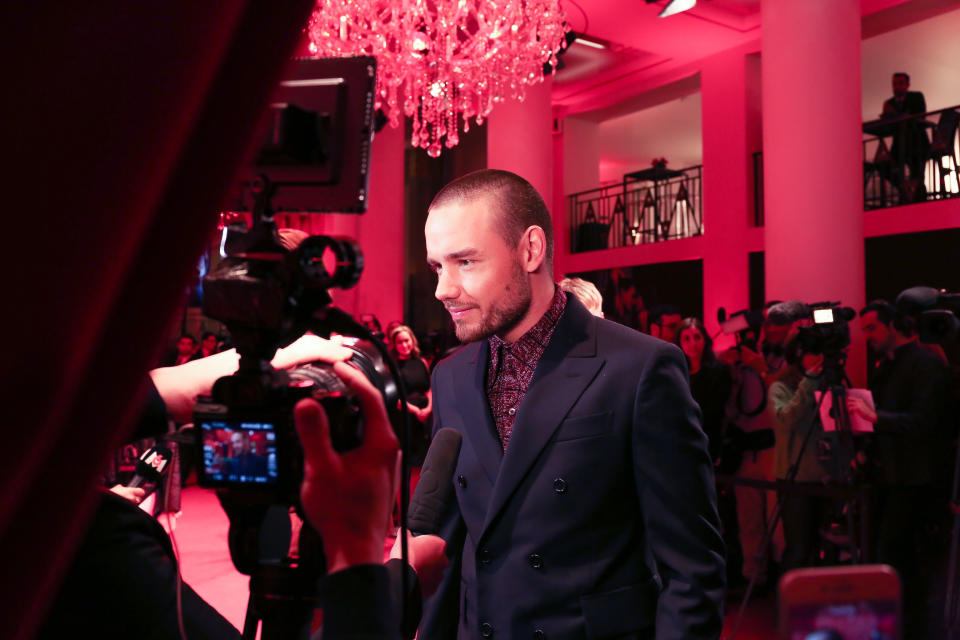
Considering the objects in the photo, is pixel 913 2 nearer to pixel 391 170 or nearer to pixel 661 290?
pixel 661 290

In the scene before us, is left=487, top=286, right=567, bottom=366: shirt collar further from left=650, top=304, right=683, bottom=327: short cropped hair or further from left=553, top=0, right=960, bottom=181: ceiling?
left=553, top=0, right=960, bottom=181: ceiling

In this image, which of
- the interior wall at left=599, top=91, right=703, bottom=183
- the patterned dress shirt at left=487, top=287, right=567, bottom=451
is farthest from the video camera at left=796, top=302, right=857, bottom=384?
the interior wall at left=599, top=91, right=703, bottom=183

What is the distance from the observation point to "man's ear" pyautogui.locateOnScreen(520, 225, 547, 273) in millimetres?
1588

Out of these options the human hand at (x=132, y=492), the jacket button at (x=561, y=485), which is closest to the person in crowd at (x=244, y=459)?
the jacket button at (x=561, y=485)

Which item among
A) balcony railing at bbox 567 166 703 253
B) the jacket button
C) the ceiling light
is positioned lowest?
the jacket button

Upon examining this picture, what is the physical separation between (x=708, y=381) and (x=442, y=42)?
2978mm

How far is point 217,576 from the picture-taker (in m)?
4.75

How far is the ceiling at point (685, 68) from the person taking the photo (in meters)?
9.20

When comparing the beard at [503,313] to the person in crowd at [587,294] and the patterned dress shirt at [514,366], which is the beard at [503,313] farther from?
the person in crowd at [587,294]

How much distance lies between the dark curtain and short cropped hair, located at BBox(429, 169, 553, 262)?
1234 millimetres

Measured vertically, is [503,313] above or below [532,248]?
below

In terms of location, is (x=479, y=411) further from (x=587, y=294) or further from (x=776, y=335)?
(x=776, y=335)

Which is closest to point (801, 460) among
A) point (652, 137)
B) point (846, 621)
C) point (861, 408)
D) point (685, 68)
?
point (861, 408)

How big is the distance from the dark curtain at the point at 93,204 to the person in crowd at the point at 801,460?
410 centimetres
